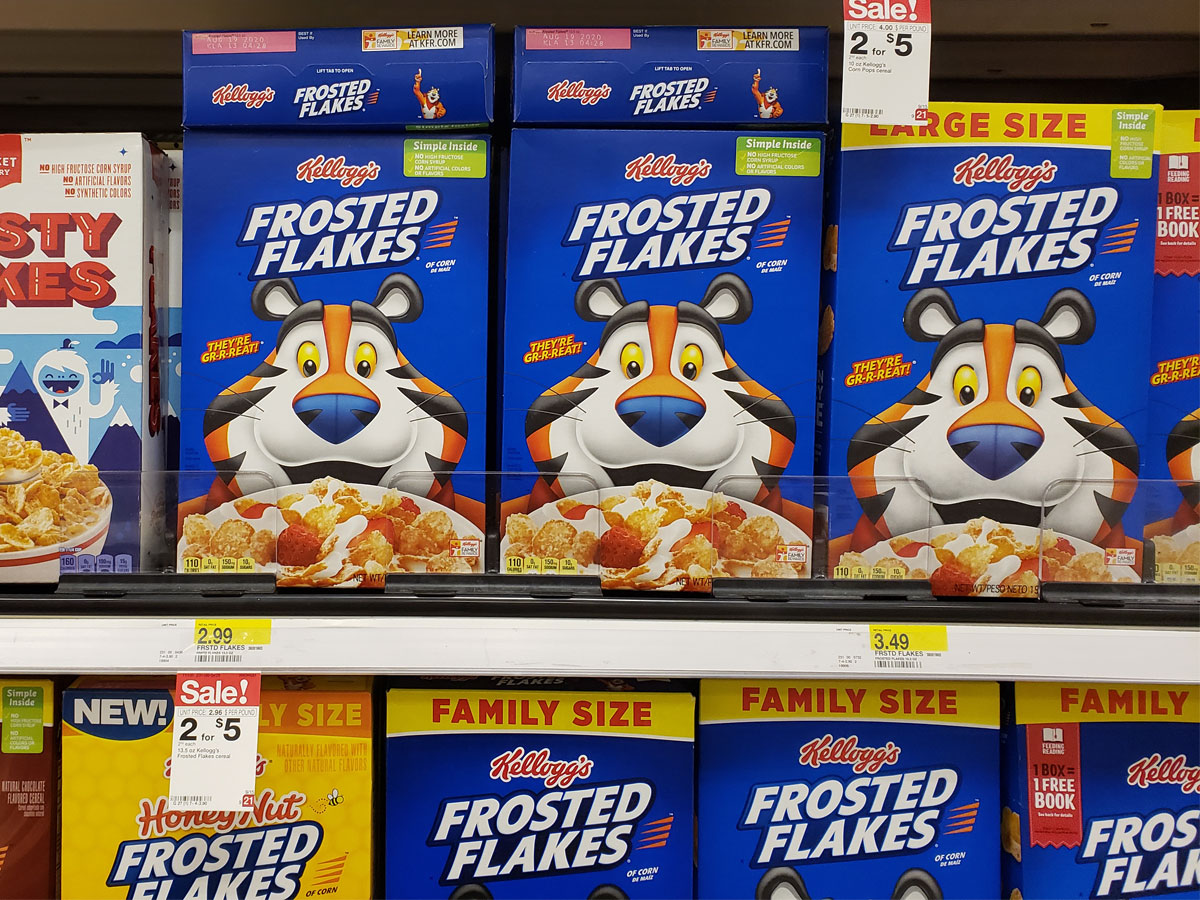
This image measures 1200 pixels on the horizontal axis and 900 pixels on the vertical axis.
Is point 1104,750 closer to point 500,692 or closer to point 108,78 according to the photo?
point 500,692

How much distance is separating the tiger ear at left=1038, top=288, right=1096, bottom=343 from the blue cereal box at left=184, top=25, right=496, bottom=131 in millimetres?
817

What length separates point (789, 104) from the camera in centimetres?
124

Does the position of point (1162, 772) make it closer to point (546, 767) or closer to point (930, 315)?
point (930, 315)

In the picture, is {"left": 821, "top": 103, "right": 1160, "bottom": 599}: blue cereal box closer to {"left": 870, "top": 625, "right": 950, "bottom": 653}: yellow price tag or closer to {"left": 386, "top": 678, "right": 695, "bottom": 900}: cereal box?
{"left": 870, "top": 625, "right": 950, "bottom": 653}: yellow price tag

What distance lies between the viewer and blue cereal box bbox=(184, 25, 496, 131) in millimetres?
1231

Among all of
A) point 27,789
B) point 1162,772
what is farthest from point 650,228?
point 27,789

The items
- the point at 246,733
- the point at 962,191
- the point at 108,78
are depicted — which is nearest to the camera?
the point at 246,733

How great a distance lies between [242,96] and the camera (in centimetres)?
123

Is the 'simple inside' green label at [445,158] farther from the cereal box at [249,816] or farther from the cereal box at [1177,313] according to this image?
the cereal box at [1177,313]

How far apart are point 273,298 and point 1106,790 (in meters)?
1.33

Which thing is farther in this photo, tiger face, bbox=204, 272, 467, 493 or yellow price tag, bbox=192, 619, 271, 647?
tiger face, bbox=204, 272, 467, 493

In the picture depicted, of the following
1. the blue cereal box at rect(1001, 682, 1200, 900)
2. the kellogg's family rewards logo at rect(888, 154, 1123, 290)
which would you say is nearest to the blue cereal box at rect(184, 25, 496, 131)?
the kellogg's family rewards logo at rect(888, 154, 1123, 290)

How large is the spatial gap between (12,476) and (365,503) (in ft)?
1.48

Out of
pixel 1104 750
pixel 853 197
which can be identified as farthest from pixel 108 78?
pixel 1104 750
